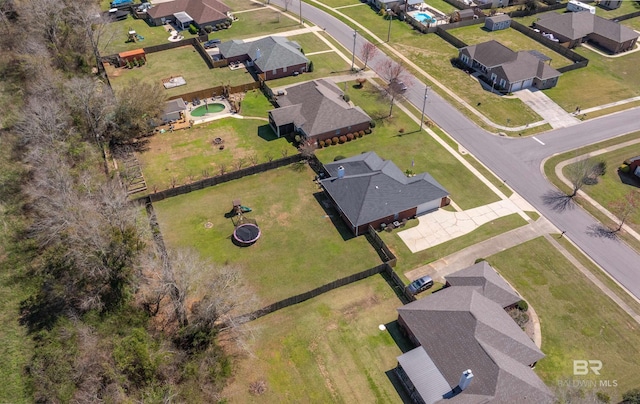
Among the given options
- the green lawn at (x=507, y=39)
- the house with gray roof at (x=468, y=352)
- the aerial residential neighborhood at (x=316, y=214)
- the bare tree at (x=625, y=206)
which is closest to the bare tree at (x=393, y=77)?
the aerial residential neighborhood at (x=316, y=214)

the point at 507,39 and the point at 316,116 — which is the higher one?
the point at 507,39

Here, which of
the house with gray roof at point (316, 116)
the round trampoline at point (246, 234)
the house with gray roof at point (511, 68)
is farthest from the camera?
the house with gray roof at point (511, 68)

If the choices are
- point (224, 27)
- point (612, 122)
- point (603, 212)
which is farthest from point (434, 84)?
point (224, 27)

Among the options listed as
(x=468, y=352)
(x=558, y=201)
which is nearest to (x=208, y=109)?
(x=558, y=201)

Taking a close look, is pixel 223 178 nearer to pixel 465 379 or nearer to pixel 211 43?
pixel 465 379

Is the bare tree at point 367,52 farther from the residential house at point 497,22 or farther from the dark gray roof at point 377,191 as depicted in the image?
the dark gray roof at point 377,191

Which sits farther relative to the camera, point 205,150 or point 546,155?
point 205,150

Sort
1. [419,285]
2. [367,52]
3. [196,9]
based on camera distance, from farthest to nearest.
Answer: [196,9] < [367,52] < [419,285]
